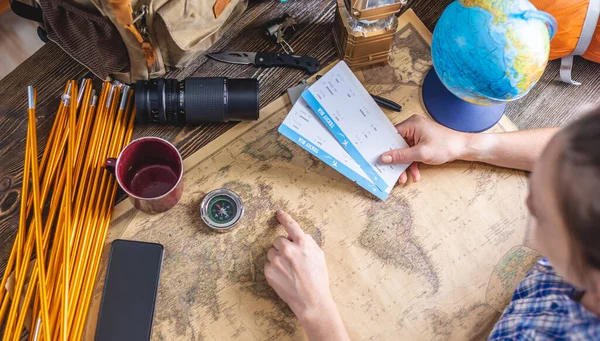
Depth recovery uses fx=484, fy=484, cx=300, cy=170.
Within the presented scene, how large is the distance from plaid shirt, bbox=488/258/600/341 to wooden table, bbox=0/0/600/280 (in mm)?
363

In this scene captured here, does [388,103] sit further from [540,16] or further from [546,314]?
[546,314]

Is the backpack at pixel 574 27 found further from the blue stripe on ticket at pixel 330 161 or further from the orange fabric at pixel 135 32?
the orange fabric at pixel 135 32

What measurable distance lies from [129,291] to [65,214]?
16 centimetres

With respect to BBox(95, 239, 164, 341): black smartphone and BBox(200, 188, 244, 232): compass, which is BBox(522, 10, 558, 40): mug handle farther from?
BBox(95, 239, 164, 341): black smartphone

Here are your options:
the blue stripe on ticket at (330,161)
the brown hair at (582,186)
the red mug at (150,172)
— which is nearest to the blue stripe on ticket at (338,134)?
the blue stripe on ticket at (330,161)

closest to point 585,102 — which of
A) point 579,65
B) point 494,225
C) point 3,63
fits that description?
point 579,65

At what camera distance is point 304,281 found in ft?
2.49

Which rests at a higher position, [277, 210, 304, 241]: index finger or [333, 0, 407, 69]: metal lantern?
[333, 0, 407, 69]: metal lantern

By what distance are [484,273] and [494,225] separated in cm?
9

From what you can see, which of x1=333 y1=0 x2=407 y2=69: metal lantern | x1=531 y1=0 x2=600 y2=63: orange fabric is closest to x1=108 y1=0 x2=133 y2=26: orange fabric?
x1=333 y1=0 x2=407 y2=69: metal lantern

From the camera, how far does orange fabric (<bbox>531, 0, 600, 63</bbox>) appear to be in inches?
34.6

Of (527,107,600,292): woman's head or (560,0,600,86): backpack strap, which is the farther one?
(560,0,600,86): backpack strap

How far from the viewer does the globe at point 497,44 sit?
65 cm

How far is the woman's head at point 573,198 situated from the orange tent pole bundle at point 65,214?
0.65m
